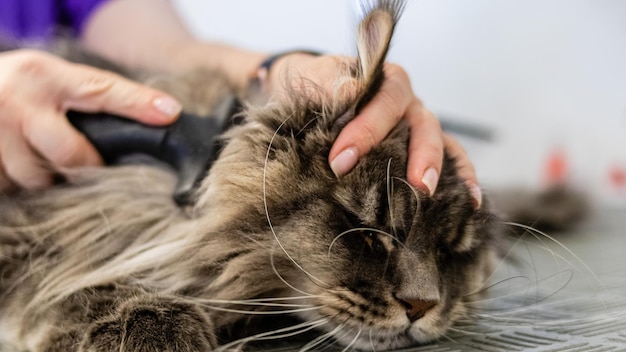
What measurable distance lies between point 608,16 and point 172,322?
3.08m

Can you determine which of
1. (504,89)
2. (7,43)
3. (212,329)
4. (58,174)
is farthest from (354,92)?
(504,89)

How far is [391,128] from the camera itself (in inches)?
47.8

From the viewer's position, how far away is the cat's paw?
1010 mm

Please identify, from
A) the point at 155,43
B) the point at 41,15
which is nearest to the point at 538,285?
the point at 155,43

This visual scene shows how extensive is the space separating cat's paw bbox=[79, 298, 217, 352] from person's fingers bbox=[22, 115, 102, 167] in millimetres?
427

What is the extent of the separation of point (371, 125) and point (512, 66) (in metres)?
2.65

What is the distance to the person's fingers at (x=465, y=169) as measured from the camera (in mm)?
1248

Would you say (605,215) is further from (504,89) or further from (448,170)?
(448,170)

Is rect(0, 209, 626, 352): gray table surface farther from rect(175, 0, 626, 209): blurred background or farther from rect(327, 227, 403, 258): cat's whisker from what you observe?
rect(175, 0, 626, 209): blurred background

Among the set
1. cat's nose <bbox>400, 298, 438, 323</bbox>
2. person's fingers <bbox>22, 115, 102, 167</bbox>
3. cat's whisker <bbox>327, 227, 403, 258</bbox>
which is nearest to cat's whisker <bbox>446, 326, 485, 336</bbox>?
cat's nose <bbox>400, 298, 438, 323</bbox>

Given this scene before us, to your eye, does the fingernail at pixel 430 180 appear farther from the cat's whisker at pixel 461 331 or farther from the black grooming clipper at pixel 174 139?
the black grooming clipper at pixel 174 139

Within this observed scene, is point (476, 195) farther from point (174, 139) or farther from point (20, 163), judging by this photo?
point (20, 163)

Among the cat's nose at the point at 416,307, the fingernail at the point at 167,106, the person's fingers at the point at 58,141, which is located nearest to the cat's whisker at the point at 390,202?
the cat's nose at the point at 416,307

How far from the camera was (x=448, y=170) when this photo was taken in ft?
4.19
